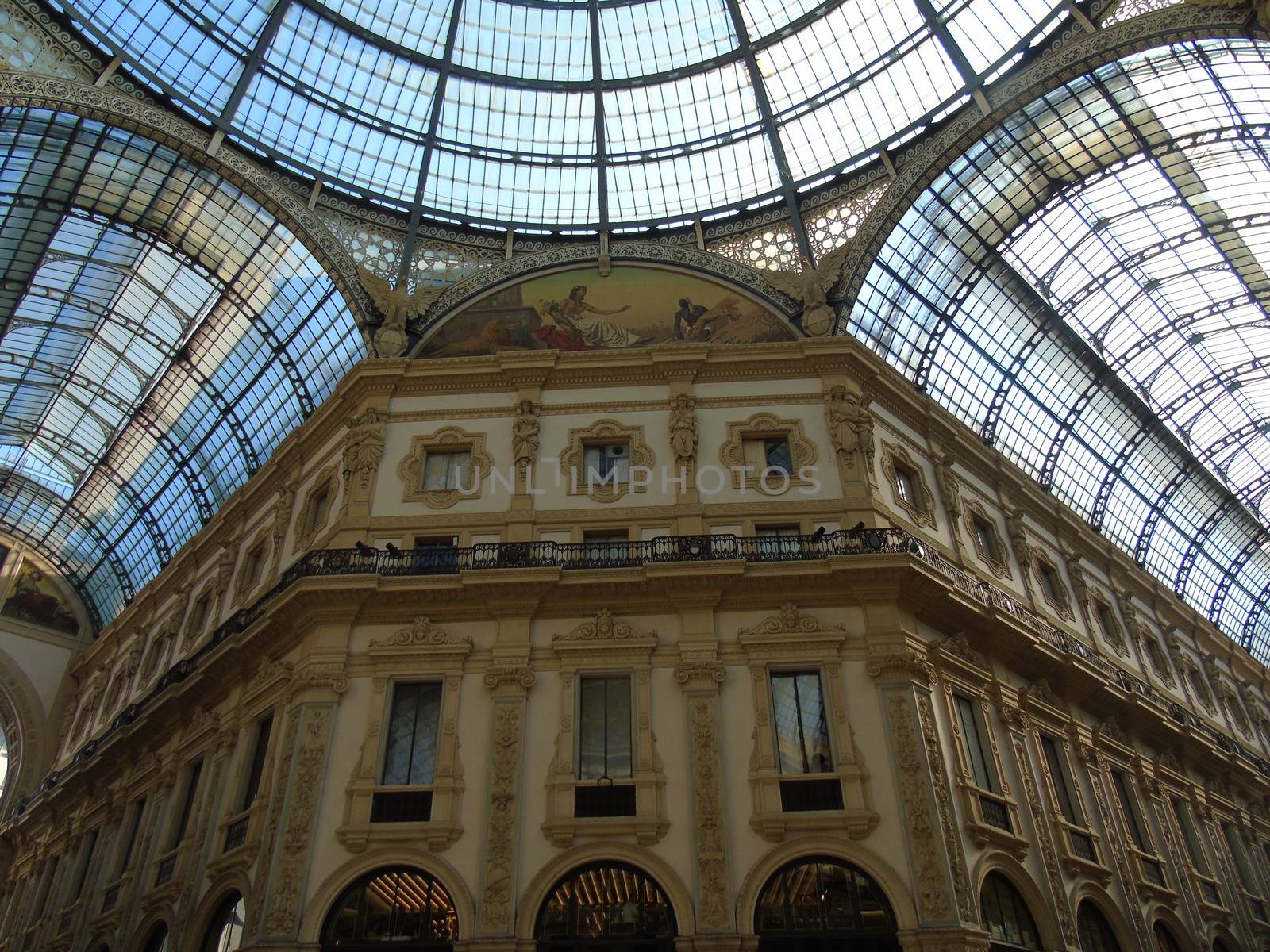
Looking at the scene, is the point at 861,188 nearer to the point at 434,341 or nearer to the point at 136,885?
the point at 434,341

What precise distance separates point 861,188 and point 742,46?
7.03 m

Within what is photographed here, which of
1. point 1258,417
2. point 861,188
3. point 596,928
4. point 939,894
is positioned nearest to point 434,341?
point 861,188

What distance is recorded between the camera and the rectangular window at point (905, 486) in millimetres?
26984

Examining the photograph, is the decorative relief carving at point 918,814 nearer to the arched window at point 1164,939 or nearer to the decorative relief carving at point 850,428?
the decorative relief carving at point 850,428

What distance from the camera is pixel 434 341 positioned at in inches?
1167

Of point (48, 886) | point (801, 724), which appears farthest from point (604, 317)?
point (48, 886)

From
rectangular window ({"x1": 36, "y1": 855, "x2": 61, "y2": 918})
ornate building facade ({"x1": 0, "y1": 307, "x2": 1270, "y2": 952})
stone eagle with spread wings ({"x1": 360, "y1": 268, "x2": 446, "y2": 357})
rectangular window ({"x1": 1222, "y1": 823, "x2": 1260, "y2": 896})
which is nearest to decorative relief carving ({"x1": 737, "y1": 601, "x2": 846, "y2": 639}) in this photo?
ornate building facade ({"x1": 0, "y1": 307, "x2": 1270, "y2": 952})

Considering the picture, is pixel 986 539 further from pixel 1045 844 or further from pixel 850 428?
pixel 1045 844

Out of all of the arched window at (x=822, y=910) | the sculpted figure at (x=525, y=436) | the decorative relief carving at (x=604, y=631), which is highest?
the sculpted figure at (x=525, y=436)

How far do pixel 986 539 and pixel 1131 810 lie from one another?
9.20 metres

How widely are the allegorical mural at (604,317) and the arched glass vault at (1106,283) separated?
431cm

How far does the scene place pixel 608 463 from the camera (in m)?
26.3

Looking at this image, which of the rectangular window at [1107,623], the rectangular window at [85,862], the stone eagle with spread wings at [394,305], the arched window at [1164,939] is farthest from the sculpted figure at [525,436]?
the rectangular window at [1107,623]

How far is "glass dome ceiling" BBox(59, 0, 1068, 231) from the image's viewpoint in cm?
3170
